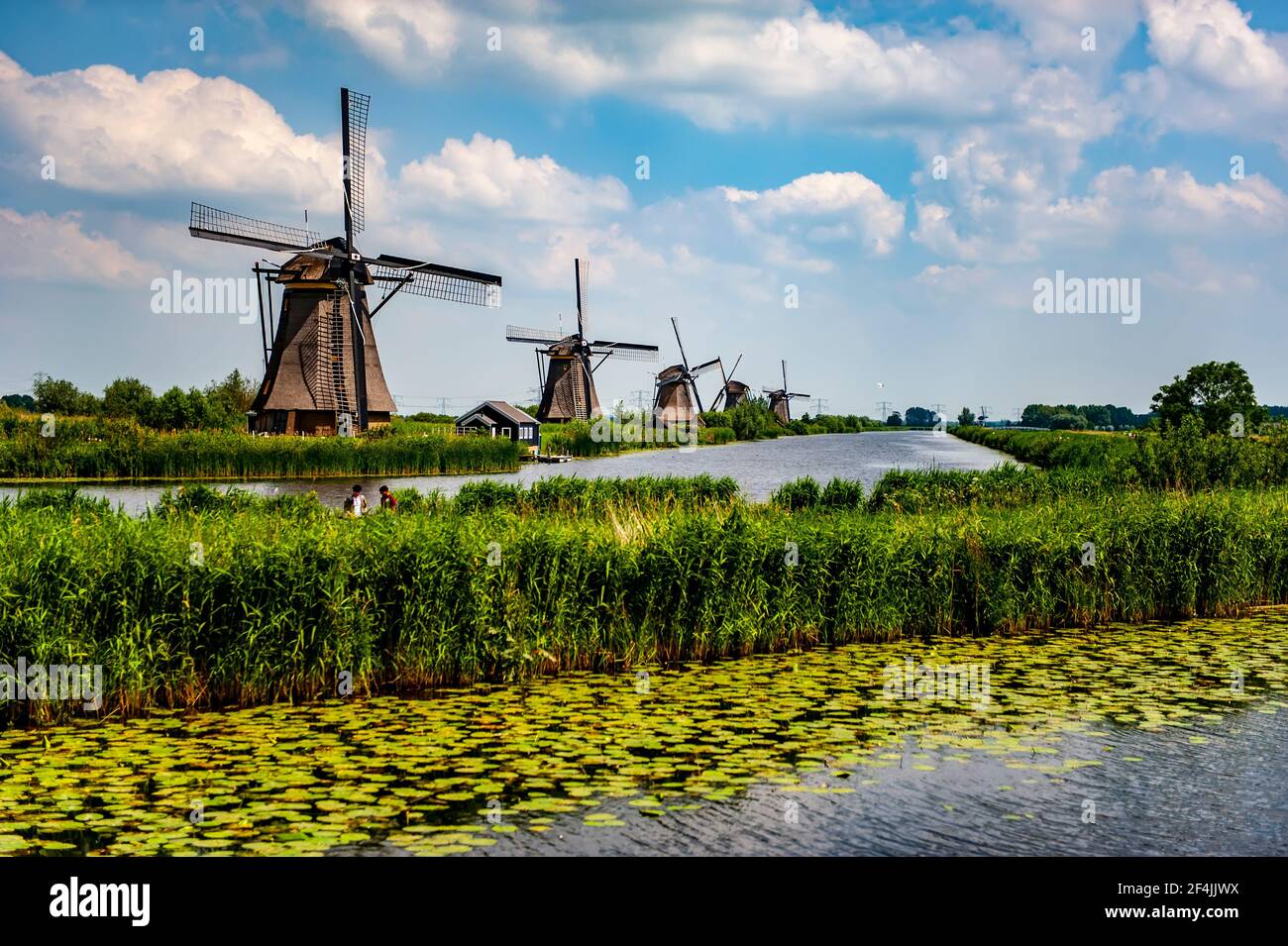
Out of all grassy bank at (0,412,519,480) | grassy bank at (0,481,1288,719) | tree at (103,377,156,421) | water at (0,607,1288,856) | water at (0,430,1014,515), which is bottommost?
water at (0,607,1288,856)

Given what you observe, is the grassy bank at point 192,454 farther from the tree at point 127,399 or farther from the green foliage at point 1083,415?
the green foliage at point 1083,415

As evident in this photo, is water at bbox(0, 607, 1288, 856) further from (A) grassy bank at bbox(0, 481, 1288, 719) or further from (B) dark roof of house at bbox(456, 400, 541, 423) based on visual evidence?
(B) dark roof of house at bbox(456, 400, 541, 423)

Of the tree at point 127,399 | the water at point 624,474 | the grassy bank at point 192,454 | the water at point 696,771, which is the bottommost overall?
the water at point 696,771

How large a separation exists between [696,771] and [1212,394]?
2526 inches

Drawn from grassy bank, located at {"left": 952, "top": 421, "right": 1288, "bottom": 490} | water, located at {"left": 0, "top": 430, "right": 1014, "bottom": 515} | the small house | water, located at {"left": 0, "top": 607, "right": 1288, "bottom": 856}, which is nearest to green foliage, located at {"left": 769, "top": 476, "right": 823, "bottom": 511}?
water, located at {"left": 0, "top": 430, "right": 1014, "bottom": 515}

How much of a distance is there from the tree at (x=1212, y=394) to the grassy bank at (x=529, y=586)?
49.4 meters

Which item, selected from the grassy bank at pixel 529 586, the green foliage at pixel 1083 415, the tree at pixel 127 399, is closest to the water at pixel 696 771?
the grassy bank at pixel 529 586

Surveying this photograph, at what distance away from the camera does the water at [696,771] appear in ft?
20.0

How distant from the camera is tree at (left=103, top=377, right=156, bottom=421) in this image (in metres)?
56.5

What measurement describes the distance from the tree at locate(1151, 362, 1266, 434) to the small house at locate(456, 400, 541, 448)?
36162mm

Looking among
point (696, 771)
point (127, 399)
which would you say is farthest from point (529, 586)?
point (127, 399)
